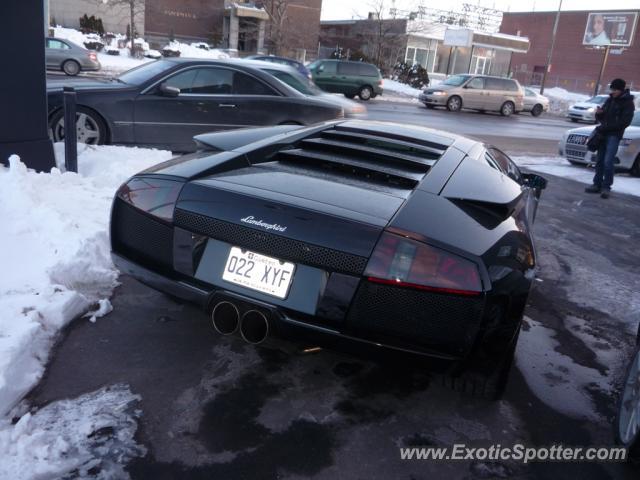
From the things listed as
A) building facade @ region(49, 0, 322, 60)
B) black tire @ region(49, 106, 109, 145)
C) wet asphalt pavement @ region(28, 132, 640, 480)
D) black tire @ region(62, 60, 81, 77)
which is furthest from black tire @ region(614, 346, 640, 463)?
building facade @ region(49, 0, 322, 60)

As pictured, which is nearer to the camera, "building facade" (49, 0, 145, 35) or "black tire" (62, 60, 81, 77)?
"black tire" (62, 60, 81, 77)

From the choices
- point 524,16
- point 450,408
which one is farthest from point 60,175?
point 524,16

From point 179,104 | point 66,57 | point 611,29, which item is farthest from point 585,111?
point 179,104

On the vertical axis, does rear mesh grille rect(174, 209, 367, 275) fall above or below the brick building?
below

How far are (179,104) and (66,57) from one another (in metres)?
16.6

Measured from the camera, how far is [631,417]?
257cm

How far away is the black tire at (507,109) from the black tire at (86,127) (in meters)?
23.1

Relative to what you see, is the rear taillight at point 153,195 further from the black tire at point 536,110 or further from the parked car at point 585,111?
the black tire at point 536,110

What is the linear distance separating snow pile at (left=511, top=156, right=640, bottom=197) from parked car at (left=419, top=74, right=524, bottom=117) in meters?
13.3

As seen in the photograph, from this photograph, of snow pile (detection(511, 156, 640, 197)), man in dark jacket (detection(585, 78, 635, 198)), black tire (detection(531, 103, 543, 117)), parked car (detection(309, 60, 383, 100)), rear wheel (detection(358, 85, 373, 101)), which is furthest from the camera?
black tire (detection(531, 103, 543, 117))

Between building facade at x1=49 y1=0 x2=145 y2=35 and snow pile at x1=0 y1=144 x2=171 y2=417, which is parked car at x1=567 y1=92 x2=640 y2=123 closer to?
snow pile at x1=0 y1=144 x2=171 y2=417

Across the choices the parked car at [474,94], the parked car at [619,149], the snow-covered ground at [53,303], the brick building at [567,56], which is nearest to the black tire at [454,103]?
the parked car at [474,94]

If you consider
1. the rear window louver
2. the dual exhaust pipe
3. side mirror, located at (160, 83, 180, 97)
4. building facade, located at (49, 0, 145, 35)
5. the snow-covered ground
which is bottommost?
the snow-covered ground

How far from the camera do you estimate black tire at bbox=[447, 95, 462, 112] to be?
2581cm
